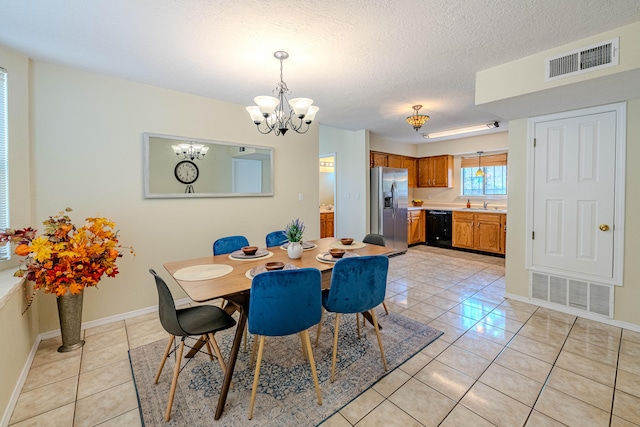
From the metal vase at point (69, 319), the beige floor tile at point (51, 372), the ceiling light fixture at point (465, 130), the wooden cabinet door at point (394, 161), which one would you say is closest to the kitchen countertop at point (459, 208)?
the wooden cabinet door at point (394, 161)

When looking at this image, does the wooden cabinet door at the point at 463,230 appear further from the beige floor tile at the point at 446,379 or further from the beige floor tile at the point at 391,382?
the beige floor tile at the point at 391,382

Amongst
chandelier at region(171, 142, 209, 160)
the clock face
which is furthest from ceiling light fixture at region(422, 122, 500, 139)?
the clock face

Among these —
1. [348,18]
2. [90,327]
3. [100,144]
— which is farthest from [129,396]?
[348,18]

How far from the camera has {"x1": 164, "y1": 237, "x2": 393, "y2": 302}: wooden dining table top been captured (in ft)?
5.24

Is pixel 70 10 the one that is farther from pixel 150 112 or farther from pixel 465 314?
pixel 465 314

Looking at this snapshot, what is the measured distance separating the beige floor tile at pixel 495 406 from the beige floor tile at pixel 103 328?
9.90 feet

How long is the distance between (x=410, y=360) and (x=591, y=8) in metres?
2.63

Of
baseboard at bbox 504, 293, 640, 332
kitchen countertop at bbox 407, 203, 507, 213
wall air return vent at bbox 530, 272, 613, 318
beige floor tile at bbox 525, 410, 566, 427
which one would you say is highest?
kitchen countertop at bbox 407, 203, 507, 213

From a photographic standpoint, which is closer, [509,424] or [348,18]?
[509,424]

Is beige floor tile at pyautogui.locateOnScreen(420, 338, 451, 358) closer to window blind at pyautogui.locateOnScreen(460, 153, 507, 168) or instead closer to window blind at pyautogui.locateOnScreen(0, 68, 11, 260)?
window blind at pyautogui.locateOnScreen(0, 68, 11, 260)

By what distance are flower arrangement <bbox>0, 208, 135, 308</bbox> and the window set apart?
21.5ft

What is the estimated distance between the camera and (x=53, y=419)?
1.63 m

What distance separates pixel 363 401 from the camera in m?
1.75

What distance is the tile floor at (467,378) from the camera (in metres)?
1.64
